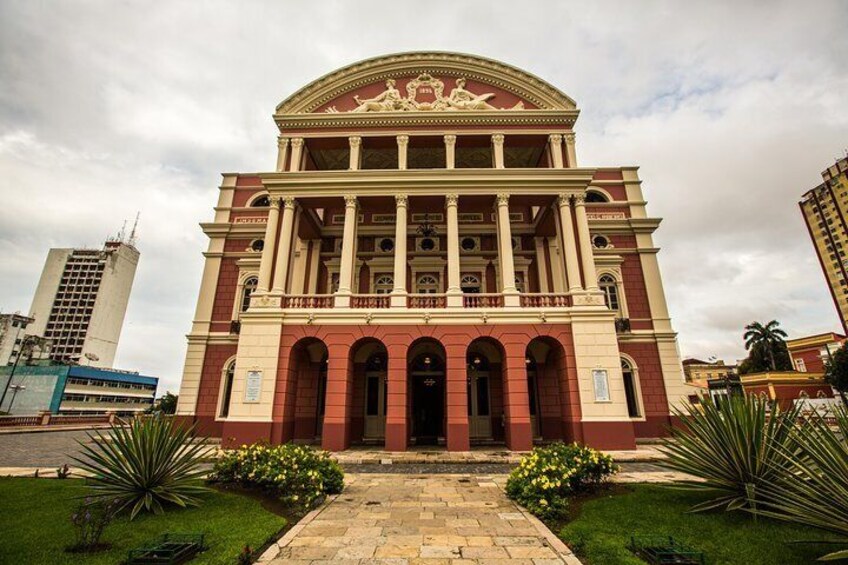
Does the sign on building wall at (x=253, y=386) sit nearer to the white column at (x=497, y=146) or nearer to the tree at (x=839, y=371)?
the white column at (x=497, y=146)

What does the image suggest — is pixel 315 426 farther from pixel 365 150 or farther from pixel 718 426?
pixel 718 426

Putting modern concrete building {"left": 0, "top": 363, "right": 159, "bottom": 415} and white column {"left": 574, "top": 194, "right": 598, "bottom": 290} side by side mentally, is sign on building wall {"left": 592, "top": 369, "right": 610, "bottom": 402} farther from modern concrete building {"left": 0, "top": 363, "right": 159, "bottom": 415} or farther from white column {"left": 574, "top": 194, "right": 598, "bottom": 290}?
modern concrete building {"left": 0, "top": 363, "right": 159, "bottom": 415}

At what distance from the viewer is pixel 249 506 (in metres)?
7.14

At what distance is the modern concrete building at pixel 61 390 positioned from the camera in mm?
48647

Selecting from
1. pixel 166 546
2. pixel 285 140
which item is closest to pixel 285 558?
pixel 166 546

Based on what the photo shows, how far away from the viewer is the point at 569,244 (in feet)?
54.7

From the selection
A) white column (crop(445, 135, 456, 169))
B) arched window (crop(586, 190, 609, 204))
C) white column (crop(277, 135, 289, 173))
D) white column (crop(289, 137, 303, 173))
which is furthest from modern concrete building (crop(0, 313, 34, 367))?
arched window (crop(586, 190, 609, 204))

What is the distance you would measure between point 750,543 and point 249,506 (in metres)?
7.77

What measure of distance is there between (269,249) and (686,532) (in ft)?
52.9

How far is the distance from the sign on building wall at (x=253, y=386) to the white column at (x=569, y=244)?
1283 centimetres

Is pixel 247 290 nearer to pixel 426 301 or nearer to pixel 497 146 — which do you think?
pixel 426 301

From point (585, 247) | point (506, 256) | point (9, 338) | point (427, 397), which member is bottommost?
point (427, 397)

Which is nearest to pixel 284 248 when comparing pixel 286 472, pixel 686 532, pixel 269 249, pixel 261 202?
pixel 269 249

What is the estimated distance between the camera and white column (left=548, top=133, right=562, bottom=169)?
708 inches
